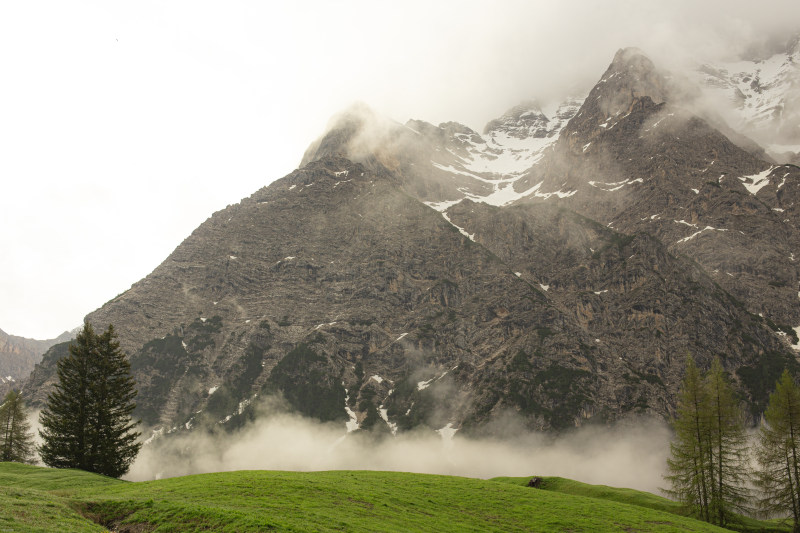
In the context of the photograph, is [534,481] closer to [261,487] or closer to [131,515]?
[261,487]

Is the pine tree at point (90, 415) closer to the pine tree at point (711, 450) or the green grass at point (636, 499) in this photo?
the green grass at point (636, 499)

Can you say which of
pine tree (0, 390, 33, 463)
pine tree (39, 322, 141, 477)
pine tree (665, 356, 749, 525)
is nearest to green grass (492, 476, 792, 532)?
pine tree (665, 356, 749, 525)

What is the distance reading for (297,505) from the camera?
3675 cm

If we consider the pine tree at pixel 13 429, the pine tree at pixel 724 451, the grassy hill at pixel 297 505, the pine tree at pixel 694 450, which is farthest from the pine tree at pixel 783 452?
the pine tree at pixel 13 429

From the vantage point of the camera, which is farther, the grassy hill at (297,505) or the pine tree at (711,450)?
the pine tree at (711,450)

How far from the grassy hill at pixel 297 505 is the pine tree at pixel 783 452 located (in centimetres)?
1681

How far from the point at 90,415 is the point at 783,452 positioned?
8022cm

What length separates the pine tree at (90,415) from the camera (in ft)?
195

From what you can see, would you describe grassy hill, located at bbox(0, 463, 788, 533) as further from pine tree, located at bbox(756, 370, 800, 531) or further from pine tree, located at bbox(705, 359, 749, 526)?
pine tree, located at bbox(756, 370, 800, 531)

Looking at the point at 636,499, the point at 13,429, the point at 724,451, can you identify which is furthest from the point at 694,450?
the point at 13,429

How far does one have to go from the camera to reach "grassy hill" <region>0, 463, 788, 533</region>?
3022cm

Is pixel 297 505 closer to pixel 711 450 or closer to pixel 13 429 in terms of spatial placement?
pixel 711 450

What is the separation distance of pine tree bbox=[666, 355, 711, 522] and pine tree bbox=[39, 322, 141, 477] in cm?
6435

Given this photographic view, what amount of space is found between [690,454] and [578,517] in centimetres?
2566
